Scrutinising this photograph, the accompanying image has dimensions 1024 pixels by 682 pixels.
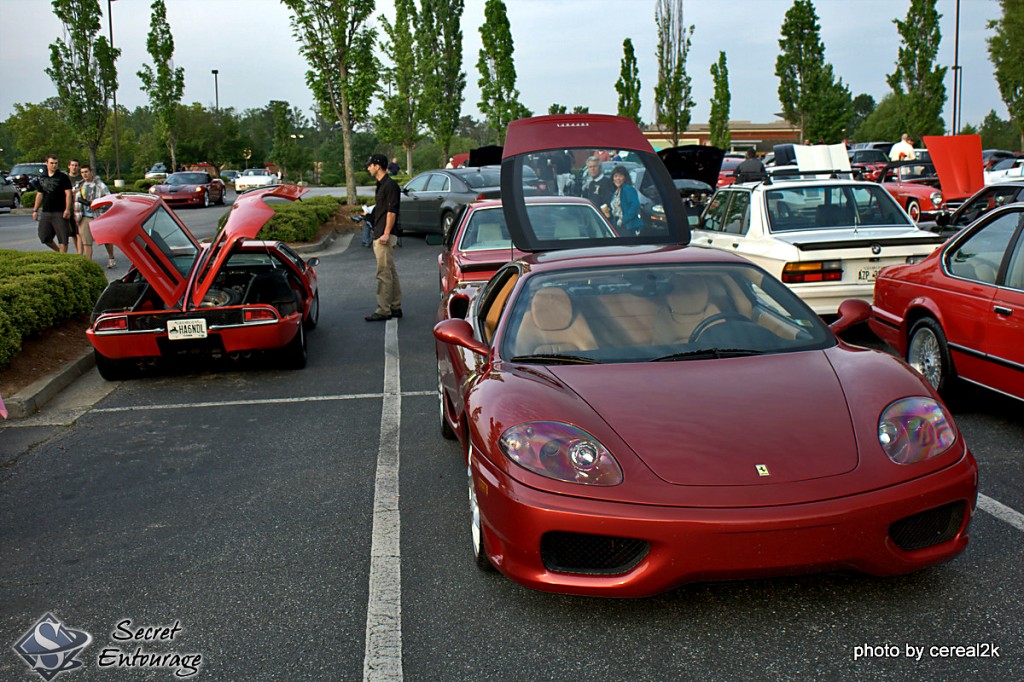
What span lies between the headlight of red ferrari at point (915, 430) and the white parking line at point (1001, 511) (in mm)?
959

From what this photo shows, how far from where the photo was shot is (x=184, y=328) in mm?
7957

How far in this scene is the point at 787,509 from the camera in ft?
10.5

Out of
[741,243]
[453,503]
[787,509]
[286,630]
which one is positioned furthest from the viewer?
[741,243]

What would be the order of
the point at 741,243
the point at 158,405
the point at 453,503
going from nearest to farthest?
the point at 453,503, the point at 158,405, the point at 741,243

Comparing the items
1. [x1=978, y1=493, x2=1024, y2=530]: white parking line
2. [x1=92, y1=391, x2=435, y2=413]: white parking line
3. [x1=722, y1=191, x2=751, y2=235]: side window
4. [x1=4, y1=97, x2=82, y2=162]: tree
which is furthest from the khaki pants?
[x1=4, y1=97, x2=82, y2=162]: tree

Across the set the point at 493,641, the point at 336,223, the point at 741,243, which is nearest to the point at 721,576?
the point at 493,641

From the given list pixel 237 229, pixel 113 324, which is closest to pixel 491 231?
pixel 237 229

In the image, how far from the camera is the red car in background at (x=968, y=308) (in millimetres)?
5598

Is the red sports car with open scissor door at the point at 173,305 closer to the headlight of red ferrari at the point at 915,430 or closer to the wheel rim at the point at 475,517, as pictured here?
the wheel rim at the point at 475,517

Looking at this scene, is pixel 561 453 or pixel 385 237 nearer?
pixel 561 453

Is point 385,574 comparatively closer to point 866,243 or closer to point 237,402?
point 237,402

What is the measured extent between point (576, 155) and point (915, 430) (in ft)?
15.0

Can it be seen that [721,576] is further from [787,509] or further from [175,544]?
[175,544]

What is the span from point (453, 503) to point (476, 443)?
112 cm
